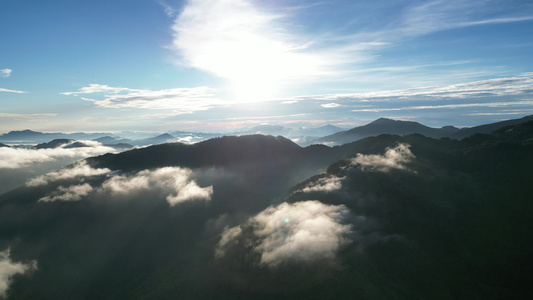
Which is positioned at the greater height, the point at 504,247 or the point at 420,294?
the point at 504,247

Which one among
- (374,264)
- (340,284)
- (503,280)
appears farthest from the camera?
(374,264)

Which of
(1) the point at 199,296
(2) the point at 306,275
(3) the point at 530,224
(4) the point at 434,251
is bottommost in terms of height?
(1) the point at 199,296

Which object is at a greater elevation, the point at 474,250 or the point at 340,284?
the point at 474,250

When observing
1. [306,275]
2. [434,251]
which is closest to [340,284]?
[306,275]

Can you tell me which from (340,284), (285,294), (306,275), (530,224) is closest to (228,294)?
(285,294)

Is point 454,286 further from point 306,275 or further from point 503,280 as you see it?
point 306,275

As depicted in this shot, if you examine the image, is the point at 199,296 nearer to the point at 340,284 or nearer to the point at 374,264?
the point at 340,284

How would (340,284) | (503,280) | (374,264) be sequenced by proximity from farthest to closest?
(374,264), (340,284), (503,280)

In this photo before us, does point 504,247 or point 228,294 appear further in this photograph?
point 228,294

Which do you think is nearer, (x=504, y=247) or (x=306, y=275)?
(x=504, y=247)
